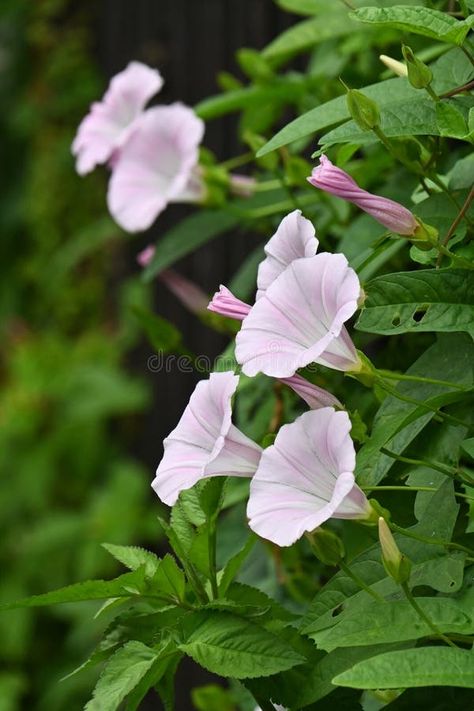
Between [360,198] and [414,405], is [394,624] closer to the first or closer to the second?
[414,405]

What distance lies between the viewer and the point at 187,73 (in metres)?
2.82

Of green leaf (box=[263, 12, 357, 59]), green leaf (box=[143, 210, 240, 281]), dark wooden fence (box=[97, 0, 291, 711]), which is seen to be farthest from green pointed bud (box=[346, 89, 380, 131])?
dark wooden fence (box=[97, 0, 291, 711])

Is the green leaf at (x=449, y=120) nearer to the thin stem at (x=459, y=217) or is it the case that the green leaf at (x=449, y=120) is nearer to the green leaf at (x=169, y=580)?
the thin stem at (x=459, y=217)

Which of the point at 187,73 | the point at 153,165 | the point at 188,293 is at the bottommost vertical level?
the point at 187,73

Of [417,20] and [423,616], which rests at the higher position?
[417,20]

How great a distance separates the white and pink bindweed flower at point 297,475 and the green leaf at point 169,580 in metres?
0.08

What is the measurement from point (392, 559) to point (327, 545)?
0.06 meters

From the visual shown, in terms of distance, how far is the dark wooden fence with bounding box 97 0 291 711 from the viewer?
2.45m

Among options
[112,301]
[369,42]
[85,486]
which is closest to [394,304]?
[369,42]

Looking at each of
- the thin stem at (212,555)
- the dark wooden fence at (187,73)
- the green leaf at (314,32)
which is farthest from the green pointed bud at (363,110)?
the dark wooden fence at (187,73)

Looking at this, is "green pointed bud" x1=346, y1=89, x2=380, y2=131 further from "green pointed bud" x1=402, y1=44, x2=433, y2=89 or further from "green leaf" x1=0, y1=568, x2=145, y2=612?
"green leaf" x1=0, y1=568, x2=145, y2=612

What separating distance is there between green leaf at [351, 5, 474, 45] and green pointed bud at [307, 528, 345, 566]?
0.29 meters

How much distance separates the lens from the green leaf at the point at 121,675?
61cm

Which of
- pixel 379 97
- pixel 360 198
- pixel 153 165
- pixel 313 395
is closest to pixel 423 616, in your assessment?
pixel 313 395
